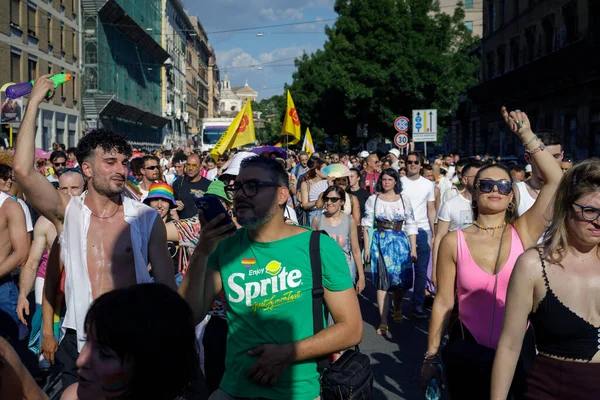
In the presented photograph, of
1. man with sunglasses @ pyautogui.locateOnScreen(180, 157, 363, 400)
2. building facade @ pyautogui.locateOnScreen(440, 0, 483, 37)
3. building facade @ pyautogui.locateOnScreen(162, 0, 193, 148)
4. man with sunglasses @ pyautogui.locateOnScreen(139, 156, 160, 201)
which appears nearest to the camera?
man with sunglasses @ pyautogui.locateOnScreen(180, 157, 363, 400)

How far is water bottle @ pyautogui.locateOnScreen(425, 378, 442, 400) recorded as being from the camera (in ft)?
12.2

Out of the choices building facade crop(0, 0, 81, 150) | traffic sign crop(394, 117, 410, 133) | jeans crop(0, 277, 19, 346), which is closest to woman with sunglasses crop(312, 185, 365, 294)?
jeans crop(0, 277, 19, 346)

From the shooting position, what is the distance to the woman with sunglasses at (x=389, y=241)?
793cm

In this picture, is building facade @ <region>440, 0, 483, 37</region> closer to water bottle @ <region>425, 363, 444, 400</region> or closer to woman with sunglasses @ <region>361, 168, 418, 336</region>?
woman with sunglasses @ <region>361, 168, 418, 336</region>

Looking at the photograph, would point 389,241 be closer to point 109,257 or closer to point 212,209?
point 109,257

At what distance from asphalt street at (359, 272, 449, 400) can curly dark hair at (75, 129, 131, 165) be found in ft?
10.0

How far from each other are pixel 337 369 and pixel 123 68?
48.0 m

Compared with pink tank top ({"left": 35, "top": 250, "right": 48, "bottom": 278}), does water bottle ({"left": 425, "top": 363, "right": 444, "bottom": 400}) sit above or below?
below

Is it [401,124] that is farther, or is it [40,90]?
[401,124]

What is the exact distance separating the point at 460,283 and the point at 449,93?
34065 mm

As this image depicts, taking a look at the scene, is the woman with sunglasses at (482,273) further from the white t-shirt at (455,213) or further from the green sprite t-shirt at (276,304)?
the white t-shirt at (455,213)

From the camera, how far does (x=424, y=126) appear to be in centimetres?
2030

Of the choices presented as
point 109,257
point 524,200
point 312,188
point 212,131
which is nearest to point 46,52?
point 212,131

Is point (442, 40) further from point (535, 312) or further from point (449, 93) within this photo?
point (535, 312)
